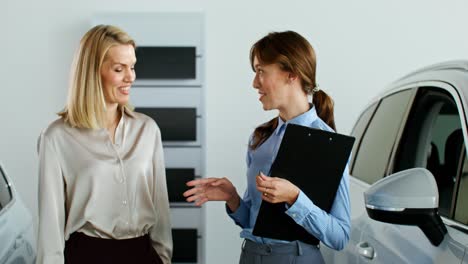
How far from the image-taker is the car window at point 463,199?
1.88 metres

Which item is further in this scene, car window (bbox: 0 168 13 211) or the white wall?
the white wall

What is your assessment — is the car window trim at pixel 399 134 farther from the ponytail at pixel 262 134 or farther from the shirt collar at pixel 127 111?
the shirt collar at pixel 127 111

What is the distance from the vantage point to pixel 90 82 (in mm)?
2330

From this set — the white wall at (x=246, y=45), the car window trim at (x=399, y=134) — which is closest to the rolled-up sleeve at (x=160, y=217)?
the car window trim at (x=399, y=134)

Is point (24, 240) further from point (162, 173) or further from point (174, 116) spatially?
point (174, 116)

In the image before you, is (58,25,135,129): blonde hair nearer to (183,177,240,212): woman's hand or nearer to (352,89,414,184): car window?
(183,177,240,212): woman's hand

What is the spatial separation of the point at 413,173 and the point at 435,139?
0.79 m

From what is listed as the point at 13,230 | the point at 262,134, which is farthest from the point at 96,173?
the point at 13,230

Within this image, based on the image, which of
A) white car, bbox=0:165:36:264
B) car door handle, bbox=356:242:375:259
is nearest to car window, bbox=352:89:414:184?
car door handle, bbox=356:242:375:259

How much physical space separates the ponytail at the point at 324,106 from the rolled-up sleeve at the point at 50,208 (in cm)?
83

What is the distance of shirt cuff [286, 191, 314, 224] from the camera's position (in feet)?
6.73

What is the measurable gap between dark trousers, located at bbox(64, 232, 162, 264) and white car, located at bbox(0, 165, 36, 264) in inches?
21.3

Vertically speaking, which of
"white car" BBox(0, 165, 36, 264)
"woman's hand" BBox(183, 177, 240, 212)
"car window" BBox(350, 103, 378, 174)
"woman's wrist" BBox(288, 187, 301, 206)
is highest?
"car window" BBox(350, 103, 378, 174)

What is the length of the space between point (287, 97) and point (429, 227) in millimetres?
650
